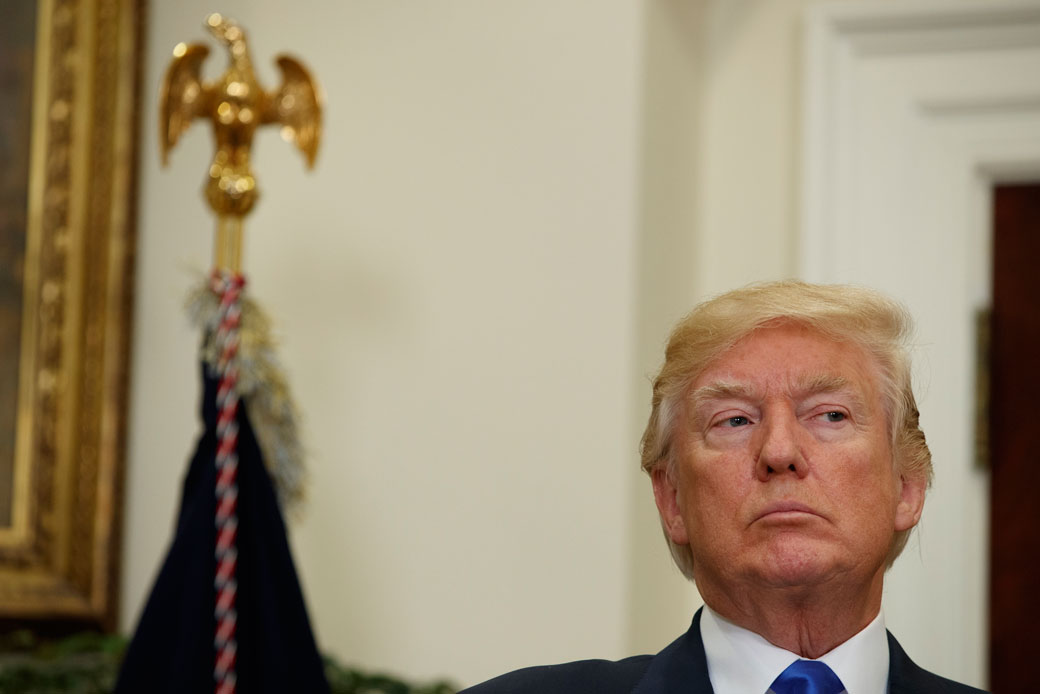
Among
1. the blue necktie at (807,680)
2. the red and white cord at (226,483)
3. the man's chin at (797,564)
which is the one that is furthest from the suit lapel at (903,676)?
the red and white cord at (226,483)

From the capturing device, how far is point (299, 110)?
9.90 feet

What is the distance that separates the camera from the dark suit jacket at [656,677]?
5.94 feet

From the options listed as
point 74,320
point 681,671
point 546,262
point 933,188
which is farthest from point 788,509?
point 74,320

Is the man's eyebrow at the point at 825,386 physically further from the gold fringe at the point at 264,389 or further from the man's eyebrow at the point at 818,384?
the gold fringe at the point at 264,389

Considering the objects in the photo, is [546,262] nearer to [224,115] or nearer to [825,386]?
[224,115]

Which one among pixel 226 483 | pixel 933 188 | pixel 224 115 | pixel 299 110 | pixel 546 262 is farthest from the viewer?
pixel 933 188

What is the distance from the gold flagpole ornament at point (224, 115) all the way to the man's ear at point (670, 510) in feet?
4.36

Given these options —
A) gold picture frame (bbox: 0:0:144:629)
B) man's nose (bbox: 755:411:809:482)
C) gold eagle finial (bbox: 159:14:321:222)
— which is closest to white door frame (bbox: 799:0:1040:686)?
gold eagle finial (bbox: 159:14:321:222)

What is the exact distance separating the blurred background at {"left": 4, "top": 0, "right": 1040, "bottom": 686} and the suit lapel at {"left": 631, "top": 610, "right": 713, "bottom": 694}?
50.1 inches

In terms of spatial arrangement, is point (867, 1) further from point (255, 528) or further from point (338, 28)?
point (255, 528)

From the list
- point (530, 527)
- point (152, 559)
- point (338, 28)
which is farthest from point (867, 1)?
point (152, 559)

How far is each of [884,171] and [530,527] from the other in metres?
1.30

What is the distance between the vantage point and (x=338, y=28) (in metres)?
3.49

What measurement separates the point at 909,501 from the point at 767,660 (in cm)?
32
